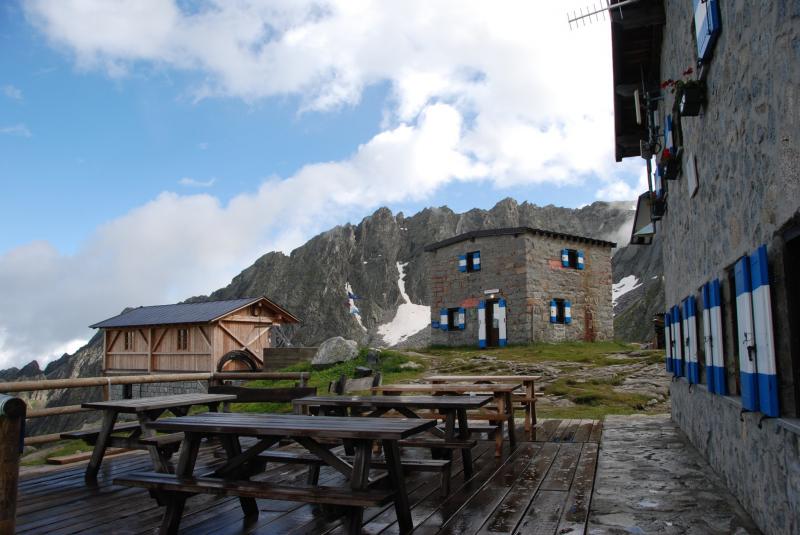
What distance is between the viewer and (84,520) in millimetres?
4059

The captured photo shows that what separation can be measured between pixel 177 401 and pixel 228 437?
1.54 metres

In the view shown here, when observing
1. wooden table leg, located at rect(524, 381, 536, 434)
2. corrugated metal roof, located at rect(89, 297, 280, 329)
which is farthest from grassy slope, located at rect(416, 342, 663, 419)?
corrugated metal roof, located at rect(89, 297, 280, 329)

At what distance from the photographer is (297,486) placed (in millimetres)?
3631

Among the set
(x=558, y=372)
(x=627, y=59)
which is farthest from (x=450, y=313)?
(x=627, y=59)

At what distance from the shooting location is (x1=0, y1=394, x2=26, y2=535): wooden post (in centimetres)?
288

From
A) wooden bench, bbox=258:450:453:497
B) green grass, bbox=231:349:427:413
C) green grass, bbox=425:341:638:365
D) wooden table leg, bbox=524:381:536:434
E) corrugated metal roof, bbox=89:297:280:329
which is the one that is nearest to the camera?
wooden bench, bbox=258:450:453:497

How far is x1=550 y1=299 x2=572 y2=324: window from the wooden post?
24.6 m

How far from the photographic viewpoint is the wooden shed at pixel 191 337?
2639 centimetres

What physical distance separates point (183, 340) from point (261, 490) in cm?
2524

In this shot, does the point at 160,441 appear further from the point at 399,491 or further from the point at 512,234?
the point at 512,234

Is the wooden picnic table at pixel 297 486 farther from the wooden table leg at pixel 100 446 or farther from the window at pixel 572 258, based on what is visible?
the window at pixel 572 258

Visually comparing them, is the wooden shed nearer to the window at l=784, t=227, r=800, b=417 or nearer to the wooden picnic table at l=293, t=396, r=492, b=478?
the wooden picnic table at l=293, t=396, r=492, b=478

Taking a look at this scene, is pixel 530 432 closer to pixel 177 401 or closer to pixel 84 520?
pixel 177 401

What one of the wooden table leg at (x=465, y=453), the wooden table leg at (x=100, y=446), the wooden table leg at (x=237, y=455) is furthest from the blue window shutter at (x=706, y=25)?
the wooden table leg at (x=100, y=446)
